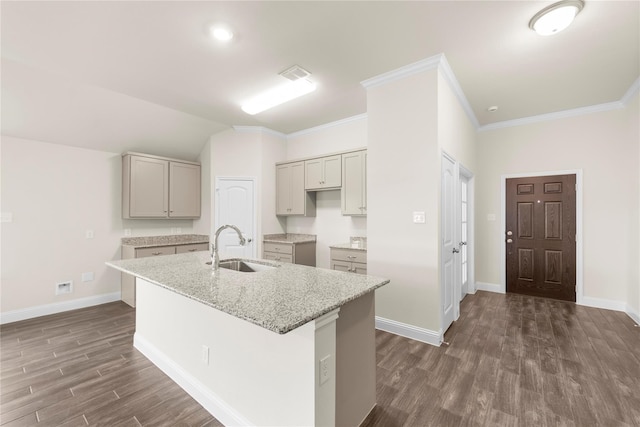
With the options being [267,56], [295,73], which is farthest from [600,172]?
[267,56]

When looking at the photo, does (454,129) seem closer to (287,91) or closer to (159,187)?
(287,91)

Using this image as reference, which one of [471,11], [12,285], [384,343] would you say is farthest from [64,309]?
[471,11]

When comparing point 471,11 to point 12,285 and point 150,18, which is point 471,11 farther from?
point 12,285

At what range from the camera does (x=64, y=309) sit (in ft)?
12.6

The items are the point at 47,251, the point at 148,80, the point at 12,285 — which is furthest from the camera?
the point at 47,251

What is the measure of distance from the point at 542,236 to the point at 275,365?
4.64 metres

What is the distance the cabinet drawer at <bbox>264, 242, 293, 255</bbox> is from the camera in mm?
4359

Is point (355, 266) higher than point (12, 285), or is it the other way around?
point (355, 266)

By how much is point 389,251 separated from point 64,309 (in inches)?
179

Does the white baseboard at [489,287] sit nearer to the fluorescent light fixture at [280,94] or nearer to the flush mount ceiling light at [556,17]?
the flush mount ceiling light at [556,17]

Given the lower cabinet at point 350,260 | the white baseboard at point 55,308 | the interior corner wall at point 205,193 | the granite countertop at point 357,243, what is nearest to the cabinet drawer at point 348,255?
the lower cabinet at point 350,260

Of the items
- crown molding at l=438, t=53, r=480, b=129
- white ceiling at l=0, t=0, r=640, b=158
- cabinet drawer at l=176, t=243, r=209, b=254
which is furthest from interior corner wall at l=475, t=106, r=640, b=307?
cabinet drawer at l=176, t=243, r=209, b=254

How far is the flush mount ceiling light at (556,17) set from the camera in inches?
77.0

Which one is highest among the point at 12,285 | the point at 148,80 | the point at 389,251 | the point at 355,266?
the point at 148,80
